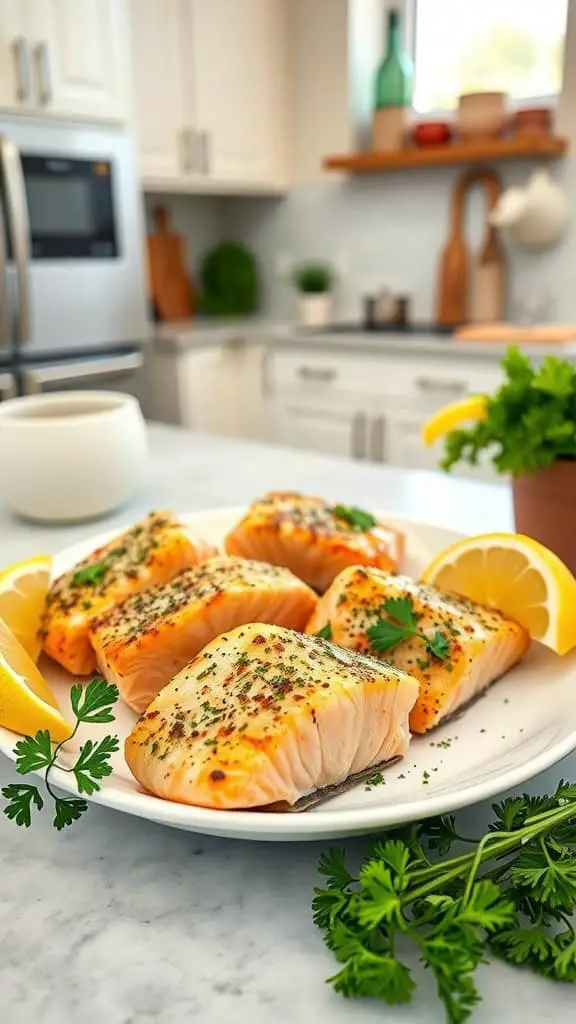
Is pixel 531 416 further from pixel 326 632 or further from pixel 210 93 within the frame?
pixel 210 93

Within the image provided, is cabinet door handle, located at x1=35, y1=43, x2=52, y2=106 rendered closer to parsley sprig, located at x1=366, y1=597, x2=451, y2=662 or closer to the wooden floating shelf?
the wooden floating shelf

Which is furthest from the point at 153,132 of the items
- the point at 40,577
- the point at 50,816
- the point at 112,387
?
the point at 50,816

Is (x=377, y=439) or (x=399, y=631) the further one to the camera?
(x=377, y=439)

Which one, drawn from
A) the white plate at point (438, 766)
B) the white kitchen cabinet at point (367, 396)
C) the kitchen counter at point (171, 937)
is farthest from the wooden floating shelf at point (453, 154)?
the kitchen counter at point (171, 937)

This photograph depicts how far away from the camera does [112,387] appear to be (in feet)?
10.3

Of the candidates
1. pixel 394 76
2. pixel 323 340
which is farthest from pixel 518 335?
pixel 394 76

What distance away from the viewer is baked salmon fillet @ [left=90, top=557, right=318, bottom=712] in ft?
2.28

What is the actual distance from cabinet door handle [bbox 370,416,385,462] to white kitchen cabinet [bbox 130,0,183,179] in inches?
53.2

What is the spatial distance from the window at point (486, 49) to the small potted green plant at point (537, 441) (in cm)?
290

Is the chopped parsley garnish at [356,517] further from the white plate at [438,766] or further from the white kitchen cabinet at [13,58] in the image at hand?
the white kitchen cabinet at [13,58]

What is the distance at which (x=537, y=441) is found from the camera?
81 cm

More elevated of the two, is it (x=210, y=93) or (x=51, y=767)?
(x=210, y=93)

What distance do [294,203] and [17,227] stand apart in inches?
71.5

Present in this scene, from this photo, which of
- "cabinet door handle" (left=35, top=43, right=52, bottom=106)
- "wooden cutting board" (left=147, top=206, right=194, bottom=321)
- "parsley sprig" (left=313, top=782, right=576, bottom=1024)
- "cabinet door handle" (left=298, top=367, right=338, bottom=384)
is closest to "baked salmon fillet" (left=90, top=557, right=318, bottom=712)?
"parsley sprig" (left=313, top=782, right=576, bottom=1024)
